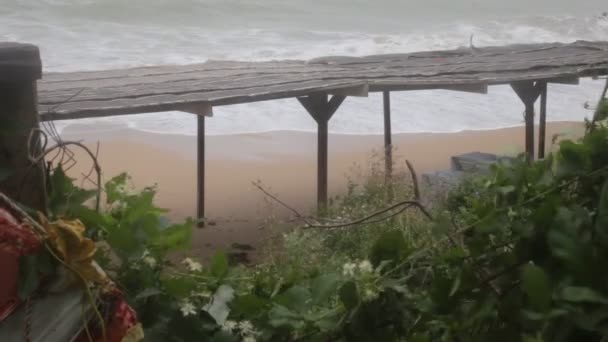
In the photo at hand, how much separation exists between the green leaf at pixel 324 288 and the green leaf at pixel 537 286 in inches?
15.4

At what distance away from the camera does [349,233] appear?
5.58 metres

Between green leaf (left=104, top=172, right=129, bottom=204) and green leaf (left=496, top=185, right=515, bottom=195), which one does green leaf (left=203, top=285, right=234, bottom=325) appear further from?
green leaf (left=496, top=185, right=515, bottom=195)

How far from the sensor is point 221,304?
6.26ft

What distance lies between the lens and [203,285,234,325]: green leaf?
6.15 feet

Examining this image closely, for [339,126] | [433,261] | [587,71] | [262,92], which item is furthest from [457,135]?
[433,261]

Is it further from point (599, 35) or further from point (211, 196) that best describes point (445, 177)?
point (599, 35)

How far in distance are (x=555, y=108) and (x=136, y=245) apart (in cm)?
1265

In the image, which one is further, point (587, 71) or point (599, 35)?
point (599, 35)

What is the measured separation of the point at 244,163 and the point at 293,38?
410 inches

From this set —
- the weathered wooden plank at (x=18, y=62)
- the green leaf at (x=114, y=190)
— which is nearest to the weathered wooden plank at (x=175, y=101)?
the green leaf at (x=114, y=190)

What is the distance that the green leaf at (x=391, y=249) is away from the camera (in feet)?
6.30

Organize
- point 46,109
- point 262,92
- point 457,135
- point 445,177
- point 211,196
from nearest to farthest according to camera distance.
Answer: point 46,109
point 262,92
point 445,177
point 211,196
point 457,135

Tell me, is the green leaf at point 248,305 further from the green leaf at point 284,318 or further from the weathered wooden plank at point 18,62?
the weathered wooden plank at point 18,62

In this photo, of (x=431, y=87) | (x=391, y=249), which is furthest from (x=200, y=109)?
(x=391, y=249)
